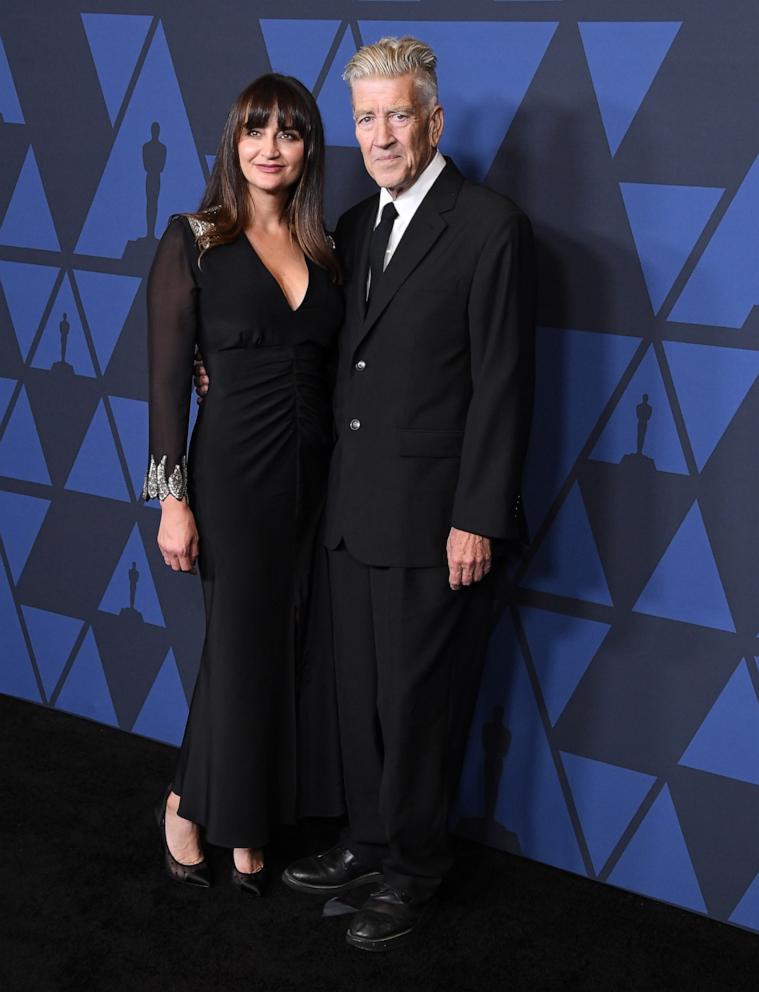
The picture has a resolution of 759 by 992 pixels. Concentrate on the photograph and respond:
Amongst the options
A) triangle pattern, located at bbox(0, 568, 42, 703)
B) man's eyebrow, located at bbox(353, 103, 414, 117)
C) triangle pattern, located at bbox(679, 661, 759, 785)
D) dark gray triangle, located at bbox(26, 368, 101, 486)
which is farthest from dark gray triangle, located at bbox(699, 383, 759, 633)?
triangle pattern, located at bbox(0, 568, 42, 703)

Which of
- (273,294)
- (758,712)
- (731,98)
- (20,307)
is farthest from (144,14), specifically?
(758,712)

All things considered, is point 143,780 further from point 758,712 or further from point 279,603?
point 758,712

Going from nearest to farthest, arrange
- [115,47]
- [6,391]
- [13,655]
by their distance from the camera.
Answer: [115,47]
[6,391]
[13,655]

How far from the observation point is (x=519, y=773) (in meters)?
2.73

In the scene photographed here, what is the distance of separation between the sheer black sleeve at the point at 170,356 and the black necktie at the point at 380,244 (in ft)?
1.13

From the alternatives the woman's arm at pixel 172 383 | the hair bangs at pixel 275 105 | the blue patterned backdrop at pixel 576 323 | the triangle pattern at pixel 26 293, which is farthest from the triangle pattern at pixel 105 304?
the hair bangs at pixel 275 105

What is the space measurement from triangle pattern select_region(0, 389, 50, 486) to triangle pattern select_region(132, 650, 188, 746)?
24.4 inches

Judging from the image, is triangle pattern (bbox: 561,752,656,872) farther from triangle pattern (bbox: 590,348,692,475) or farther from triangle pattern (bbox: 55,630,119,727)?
triangle pattern (bbox: 55,630,119,727)

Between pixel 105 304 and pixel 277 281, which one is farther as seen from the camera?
pixel 105 304

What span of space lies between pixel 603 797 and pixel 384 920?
573 millimetres

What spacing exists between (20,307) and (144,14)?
0.83m

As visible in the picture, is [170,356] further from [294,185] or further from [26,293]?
[26,293]

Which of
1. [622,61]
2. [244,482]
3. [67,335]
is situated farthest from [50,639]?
[622,61]

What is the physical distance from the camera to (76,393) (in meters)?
3.16
